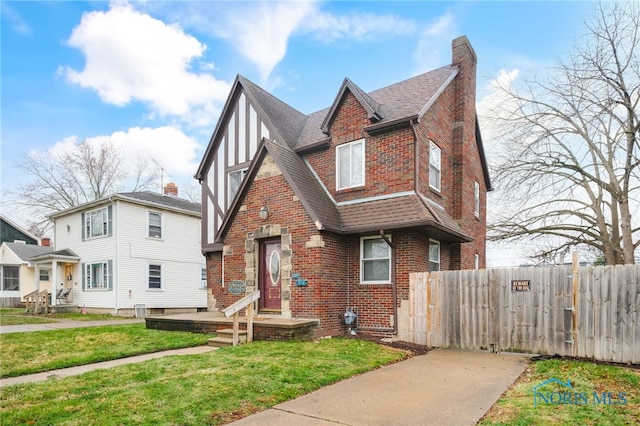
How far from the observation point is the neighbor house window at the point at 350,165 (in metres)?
12.5

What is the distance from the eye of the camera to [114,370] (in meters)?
6.80

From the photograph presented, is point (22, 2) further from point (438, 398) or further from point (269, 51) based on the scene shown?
point (438, 398)

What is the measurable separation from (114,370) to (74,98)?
1457cm

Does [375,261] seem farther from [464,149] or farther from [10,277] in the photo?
[10,277]

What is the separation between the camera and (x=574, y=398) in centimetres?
546

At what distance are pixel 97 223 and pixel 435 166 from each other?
60.0 feet

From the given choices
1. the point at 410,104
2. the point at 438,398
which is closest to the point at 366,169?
the point at 410,104

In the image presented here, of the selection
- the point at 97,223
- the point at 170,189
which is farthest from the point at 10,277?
the point at 170,189

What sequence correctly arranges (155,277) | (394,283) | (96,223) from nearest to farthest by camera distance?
(394,283) → (155,277) → (96,223)

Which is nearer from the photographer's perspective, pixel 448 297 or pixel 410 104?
pixel 448 297

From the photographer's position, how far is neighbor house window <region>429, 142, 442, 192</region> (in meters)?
12.5

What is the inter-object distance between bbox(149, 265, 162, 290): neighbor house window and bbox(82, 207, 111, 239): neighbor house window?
291 cm

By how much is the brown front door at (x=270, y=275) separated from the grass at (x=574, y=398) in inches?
274

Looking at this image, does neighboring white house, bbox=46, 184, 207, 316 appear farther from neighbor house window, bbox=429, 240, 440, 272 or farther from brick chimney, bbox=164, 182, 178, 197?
neighbor house window, bbox=429, 240, 440, 272
